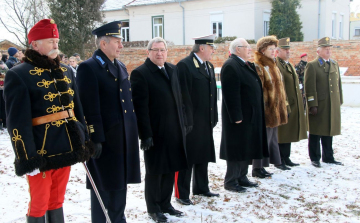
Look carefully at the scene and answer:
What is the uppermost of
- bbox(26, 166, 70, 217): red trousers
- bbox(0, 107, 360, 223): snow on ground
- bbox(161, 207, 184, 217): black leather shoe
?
bbox(26, 166, 70, 217): red trousers

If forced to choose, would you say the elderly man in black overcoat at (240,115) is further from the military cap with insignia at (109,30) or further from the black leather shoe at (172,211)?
the military cap with insignia at (109,30)

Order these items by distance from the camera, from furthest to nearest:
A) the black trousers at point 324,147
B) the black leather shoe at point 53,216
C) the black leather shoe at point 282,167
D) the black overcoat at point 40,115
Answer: the black trousers at point 324,147 → the black leather shoe at point 282,167 → the black leather shoe at point 53,216 → the black overcoat at point 40,115

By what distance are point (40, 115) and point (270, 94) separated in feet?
12.4

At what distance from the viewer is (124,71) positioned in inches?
154

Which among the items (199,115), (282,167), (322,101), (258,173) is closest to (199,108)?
(199,115)

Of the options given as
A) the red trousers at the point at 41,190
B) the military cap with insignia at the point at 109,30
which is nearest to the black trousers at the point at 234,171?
the military cap with insignia at the point at 109,30

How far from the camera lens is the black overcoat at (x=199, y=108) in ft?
16.3

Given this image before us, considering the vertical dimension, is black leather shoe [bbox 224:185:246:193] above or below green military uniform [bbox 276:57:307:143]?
below

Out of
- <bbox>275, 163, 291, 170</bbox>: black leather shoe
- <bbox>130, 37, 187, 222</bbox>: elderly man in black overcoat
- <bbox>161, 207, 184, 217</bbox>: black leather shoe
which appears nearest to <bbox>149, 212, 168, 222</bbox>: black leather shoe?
<bbox>130, 37, 187, 222</bbox>: elderly man in black overcoat

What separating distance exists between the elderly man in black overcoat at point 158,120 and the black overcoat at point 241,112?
1.15 metres

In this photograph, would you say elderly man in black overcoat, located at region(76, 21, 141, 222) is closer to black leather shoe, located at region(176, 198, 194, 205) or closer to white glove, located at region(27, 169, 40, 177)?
white glove, located at region(27, 169, 40, 177)

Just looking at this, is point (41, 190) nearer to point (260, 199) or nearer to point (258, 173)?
point (260, 199)

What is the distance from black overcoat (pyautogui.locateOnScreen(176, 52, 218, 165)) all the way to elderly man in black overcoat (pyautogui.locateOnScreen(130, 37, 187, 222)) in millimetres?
551

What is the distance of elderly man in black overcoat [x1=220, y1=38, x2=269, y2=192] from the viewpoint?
17.3 ft
